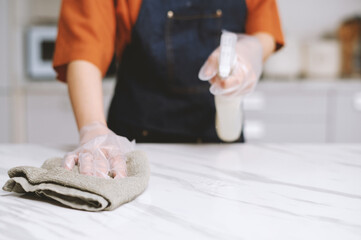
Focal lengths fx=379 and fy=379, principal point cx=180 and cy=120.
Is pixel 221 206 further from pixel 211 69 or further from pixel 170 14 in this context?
pixel 170 14

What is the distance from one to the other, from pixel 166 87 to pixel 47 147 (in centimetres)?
32

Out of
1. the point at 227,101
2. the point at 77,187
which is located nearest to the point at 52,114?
the point at 227,101

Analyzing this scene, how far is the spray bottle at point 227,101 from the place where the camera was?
61cm

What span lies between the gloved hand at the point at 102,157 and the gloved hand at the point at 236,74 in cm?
17

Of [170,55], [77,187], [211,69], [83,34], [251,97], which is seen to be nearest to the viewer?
[77,187]

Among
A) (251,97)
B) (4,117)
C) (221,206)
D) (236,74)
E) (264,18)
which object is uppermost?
(264,18)

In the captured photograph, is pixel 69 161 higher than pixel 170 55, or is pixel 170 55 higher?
pixel 170 55

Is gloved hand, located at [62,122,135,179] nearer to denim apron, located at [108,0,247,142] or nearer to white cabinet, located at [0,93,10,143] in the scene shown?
denim apron, located at [108,0,247,142]

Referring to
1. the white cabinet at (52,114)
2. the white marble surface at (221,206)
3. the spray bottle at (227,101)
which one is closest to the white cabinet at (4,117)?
the white cabinet at (52,114)

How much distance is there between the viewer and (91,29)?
0.80m

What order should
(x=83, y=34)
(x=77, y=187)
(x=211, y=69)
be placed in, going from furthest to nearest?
(x=83, y=34) < (x=211, y=69) < (x=77, y=187)

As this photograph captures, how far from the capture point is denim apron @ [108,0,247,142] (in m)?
0.93

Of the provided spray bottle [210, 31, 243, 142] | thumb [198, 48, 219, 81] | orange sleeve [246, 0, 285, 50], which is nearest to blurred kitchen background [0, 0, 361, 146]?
orange sleeve [246, 0, 285, 50]

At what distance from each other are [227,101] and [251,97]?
1333 mm
